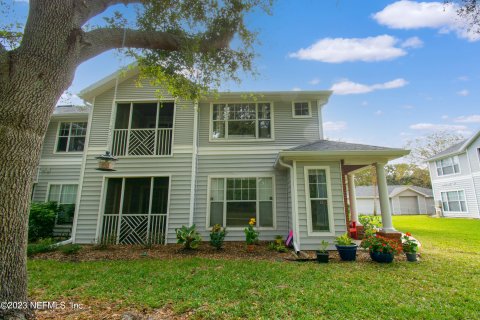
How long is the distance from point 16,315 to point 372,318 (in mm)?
4094

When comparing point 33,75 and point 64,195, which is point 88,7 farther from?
point 64,195

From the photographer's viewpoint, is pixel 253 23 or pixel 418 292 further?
pixel 253 23

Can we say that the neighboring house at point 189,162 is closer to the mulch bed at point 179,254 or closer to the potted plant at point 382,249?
the mulch bed at point 179,254

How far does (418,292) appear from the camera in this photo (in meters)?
3.72

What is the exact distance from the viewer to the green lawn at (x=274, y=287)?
123 inches

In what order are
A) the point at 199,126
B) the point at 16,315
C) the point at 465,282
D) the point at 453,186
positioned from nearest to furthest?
1. the point at 16,315
2. the point at 465,282
3. the point at 199,126
4. the point at 453,186

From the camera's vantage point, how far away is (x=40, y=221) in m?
8.95

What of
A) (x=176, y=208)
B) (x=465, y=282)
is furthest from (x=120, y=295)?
(x=465, y=282)

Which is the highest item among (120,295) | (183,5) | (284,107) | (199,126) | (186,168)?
(183,5)

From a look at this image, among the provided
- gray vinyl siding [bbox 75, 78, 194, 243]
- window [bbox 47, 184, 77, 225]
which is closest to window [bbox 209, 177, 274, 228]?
gray vinyl siding [bbox 75, 78, 194, 243]

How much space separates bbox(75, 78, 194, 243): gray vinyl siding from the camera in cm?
802

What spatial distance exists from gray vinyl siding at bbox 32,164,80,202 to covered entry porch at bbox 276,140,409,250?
9476 millimetres

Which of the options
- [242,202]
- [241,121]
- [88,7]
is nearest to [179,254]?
[242,202]

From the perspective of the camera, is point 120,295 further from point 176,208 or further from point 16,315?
point 176,208
